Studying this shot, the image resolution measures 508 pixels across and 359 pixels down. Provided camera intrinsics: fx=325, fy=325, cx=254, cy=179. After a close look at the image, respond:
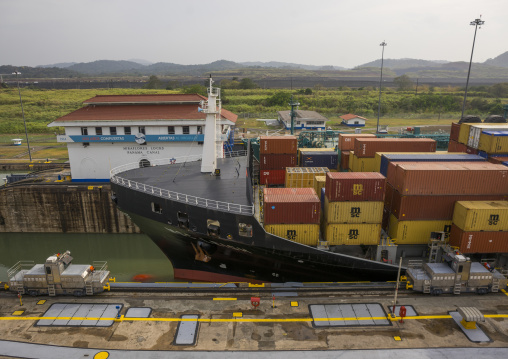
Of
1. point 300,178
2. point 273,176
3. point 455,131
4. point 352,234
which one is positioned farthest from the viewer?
point 455,131

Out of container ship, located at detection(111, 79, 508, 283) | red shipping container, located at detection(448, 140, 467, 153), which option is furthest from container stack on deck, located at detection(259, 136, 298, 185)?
red shipping container, located at detection(448, 140, 467, 153)

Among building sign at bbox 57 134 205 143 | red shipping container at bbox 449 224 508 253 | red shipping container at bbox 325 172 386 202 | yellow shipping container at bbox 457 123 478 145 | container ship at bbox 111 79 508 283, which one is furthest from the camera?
building sign at bbox 57 134 205 143

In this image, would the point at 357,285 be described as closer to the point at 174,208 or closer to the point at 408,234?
the point at 408,234

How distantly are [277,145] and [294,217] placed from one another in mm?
8015

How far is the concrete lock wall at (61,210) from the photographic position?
96.8 feet

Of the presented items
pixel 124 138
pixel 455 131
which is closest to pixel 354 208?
pixel 455 131

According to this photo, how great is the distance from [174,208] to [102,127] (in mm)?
18580

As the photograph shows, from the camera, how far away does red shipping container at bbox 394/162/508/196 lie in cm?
1616

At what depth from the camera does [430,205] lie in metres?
16.5

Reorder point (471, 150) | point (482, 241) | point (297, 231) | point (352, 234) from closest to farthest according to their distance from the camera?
point (482, 241) → point (297, 231) → point (352, 234) → point (471, 150)

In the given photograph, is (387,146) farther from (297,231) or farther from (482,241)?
(297,231)

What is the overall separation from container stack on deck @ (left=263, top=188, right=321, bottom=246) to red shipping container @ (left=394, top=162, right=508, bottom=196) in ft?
15.5

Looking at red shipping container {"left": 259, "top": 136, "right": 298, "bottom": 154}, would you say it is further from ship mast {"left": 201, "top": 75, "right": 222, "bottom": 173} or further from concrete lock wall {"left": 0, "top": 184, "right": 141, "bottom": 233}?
concrete lock wall {"left": 0, "top": 184, "right": 141, "bottom": 233}

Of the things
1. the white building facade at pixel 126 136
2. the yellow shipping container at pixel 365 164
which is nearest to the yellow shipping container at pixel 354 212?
the yellow shipping container at pixel 365 164
